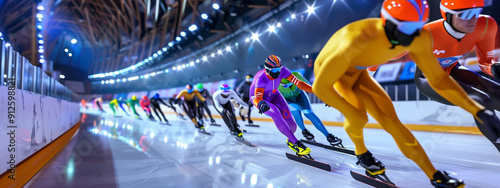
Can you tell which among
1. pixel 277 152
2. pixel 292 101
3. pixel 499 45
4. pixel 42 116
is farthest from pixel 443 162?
pixel 42 116

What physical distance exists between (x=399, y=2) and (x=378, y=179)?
1499mm

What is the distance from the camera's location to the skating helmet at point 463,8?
8.68 ft

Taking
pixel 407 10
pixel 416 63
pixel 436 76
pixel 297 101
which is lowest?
pixel 297 101

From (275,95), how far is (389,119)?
2.81 metres

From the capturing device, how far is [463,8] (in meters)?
2.70

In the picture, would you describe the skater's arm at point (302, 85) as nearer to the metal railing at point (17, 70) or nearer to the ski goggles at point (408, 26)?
the ski goggles at point (408, 26)

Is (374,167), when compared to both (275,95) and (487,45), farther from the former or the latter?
(275,95)

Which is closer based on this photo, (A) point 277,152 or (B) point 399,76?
(A) point 277,152

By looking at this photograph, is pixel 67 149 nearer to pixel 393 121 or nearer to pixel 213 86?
pixel 393 121

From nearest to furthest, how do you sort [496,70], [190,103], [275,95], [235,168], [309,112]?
[496,70], [235,168], [275,95], [309,112], [190,103]

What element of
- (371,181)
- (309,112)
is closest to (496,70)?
(371,181)

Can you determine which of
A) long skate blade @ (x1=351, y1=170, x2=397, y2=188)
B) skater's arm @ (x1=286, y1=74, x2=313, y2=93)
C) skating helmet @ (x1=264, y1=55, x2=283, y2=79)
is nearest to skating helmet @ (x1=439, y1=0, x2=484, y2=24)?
long skate blade @ (x1=351, y1=170, x2=397, y2=188)

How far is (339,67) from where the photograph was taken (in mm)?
2395

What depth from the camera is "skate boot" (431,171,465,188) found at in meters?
2.15
